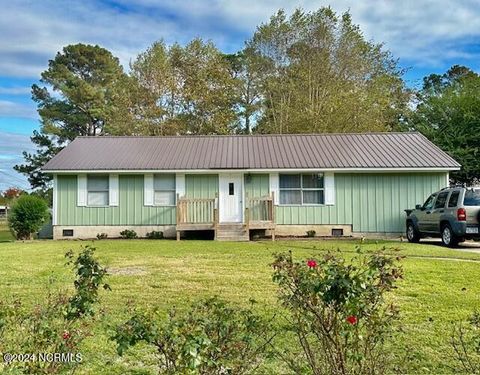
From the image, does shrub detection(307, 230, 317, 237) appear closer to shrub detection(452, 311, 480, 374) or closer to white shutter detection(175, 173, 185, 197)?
white shutter detection(175, 173, 185, 197)

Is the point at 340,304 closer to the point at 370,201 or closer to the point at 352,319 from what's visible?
the point at 352,319

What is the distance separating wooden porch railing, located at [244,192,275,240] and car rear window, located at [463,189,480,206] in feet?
20.4

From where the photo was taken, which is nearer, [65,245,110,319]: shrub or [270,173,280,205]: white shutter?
[65,245,110,319]: shrub

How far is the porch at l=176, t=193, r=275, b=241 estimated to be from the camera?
1557cm

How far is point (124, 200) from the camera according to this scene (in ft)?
55.0

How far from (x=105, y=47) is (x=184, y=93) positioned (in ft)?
46.8

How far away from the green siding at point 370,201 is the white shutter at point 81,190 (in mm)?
7489

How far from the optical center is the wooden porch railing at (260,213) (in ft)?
51.0

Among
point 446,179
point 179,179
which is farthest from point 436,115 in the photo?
point 179,179

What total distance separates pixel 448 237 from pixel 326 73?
15.4 metres

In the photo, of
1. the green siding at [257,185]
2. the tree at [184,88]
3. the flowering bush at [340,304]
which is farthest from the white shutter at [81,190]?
the flowering bush at [340,304]

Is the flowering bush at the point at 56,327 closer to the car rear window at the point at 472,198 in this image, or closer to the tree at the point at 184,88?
the car rear window at the point at 472,198

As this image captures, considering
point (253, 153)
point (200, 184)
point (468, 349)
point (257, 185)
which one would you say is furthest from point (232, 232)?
point (468, 349)

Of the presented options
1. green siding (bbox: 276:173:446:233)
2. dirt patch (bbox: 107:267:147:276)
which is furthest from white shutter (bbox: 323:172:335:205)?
dirt patch (bbox: 107:267:147:276)
